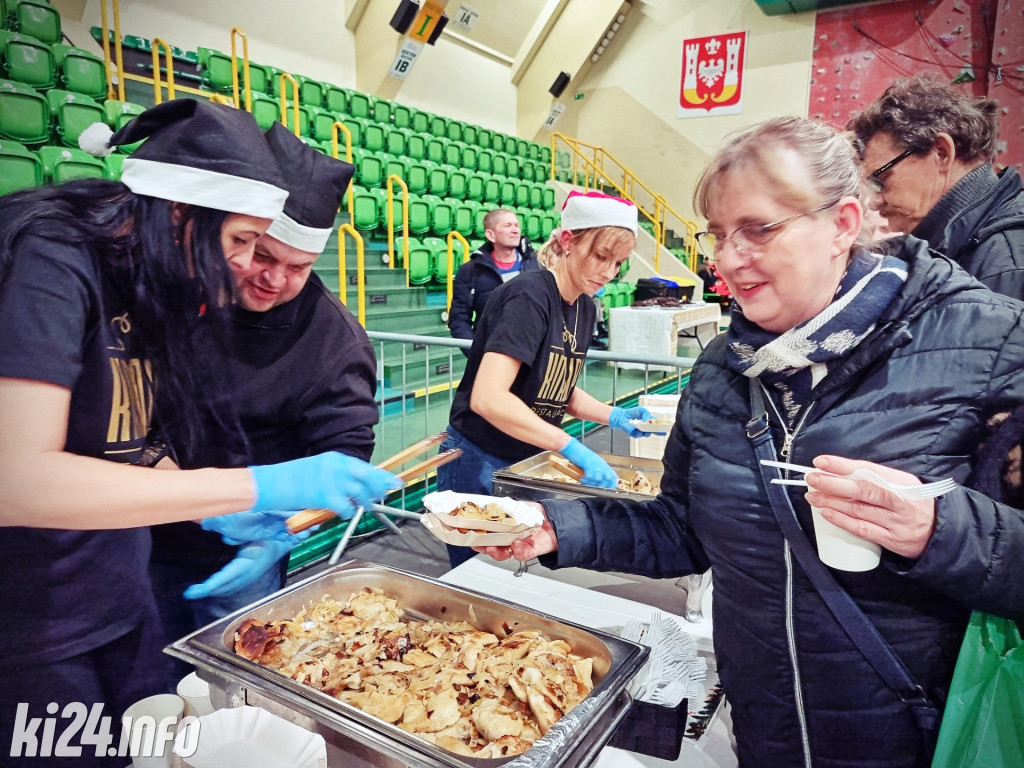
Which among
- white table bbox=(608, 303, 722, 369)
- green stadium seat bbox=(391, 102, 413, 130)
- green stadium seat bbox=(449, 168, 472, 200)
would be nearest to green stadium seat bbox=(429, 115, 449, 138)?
green stadium seat bbox=(391, 102, 413, 130)

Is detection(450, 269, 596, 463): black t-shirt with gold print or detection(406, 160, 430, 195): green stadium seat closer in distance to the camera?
detection(450, 269, 596, 463): black t-shirt with gold print

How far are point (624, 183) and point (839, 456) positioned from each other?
12.7 m

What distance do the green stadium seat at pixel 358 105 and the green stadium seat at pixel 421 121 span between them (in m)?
0.95

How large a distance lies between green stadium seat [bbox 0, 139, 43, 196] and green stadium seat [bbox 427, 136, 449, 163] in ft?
19.7

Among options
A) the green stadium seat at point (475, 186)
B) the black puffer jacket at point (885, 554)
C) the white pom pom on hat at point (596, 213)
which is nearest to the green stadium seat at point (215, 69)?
the green stadium seat at point (475, 186)

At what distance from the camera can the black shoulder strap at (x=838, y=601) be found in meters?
1.04

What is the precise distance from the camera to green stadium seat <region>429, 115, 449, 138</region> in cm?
1057

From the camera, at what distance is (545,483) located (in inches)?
85.2

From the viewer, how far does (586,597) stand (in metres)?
1.77

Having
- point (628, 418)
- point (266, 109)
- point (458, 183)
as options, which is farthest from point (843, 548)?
point (458, 183)

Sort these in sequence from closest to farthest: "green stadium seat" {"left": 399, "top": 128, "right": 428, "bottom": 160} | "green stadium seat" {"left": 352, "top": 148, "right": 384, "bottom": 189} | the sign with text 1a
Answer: "green stadium seat" {"left": 352, "top": 148, "right": 384, "bottom": 189} → "green stadium seat" {"left": 399, "top": 128, "right": 428, "bottom": 160} → the sign with text 1a

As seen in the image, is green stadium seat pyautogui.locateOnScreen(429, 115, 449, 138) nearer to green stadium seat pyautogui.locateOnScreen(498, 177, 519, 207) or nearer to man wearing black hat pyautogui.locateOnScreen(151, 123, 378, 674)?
green stadium seat pyautogui.locateOnScreen(498, 177, 519, 207)

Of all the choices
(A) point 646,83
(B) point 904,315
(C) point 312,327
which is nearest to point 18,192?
(C) point 312,327

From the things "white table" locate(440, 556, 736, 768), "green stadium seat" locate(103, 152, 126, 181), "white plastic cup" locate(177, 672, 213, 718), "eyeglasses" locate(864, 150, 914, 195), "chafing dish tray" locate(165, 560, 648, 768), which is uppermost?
"green stadium seat" locate(103, 152, 126, 181)
